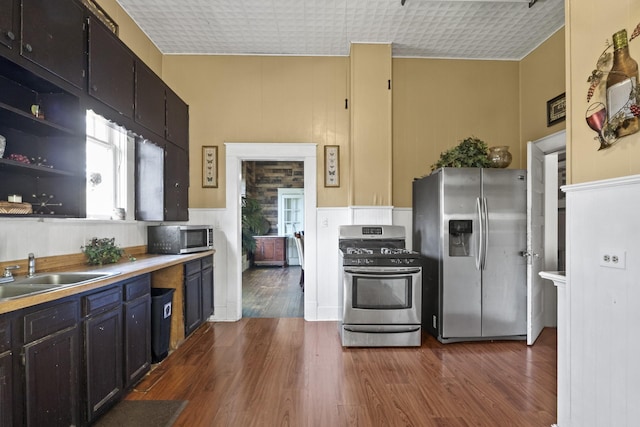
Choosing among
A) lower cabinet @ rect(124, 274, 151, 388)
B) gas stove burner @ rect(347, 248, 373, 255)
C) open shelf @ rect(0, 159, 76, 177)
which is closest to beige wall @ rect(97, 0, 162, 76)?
open shelf @ rect(0, 159, 76, 177)

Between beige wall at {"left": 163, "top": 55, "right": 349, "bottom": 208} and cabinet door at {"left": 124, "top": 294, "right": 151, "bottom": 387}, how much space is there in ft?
5.84

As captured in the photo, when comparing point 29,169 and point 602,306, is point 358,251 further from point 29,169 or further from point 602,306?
point 29,169

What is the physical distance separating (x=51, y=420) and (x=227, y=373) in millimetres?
1182

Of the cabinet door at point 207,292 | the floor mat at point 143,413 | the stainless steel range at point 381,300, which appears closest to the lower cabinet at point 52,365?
the floor mat at point 143,413

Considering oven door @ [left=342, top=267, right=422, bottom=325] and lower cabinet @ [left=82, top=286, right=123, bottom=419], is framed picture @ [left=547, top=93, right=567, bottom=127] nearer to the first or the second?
oven door @ [left=342, top=267, right=422, bottom=325]

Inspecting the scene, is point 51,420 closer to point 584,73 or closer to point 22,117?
point 22,117

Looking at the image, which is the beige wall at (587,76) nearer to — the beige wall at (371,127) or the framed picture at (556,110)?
the framed picture at (556,110)

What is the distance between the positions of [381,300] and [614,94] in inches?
89.0

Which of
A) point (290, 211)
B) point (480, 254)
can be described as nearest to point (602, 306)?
point (480, 254)

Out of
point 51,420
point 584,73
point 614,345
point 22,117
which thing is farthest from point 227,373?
point 584,73

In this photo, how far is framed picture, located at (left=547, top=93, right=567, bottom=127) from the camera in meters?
3.27

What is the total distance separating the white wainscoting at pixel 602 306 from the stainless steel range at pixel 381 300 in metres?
1.36

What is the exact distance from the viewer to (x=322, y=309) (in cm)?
380

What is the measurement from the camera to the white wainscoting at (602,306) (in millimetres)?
1332
